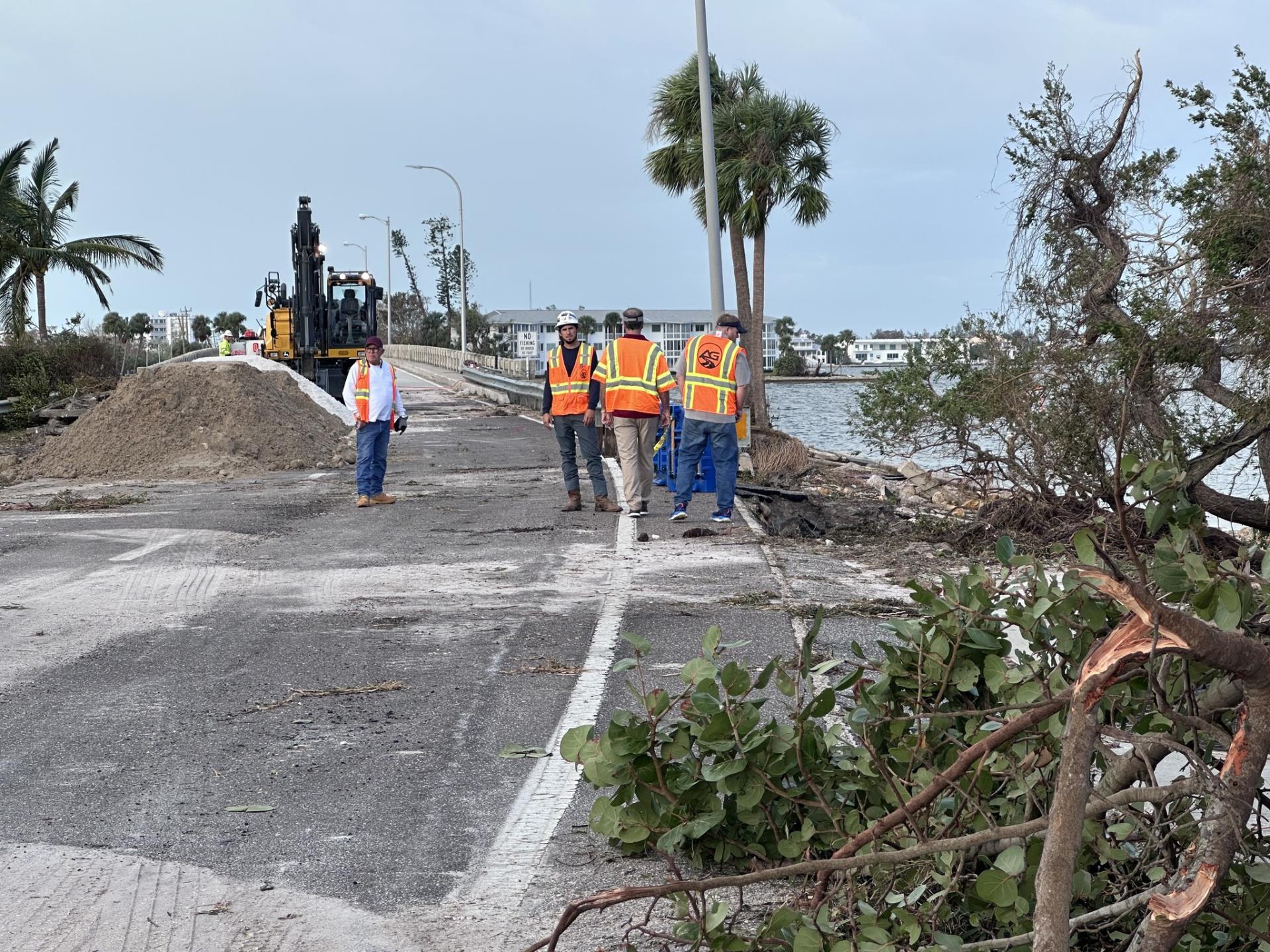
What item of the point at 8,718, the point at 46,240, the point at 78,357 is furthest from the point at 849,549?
the point at 46,240

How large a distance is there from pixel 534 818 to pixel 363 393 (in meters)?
10.7

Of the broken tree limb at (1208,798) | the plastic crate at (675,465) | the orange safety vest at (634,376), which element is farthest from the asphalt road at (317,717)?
the plastic crate at (675,465)

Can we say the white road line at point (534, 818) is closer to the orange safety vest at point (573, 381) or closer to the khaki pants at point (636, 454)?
the khaki pants at point (636, 454)

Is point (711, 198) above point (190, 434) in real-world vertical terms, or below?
above

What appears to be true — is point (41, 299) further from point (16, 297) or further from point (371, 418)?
point (371, 418)

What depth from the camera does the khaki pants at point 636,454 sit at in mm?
13195

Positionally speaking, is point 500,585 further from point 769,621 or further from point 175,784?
point 175,784

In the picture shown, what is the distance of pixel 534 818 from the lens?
4.70 m

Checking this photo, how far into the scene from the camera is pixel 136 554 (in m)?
11.0

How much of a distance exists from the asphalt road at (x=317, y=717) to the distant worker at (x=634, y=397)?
774 mm

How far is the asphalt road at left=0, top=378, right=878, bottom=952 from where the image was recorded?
3.97 meters

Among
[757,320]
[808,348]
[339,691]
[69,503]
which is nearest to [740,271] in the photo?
[757,320]

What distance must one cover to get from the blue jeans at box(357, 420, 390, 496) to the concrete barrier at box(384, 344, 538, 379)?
1166 inches

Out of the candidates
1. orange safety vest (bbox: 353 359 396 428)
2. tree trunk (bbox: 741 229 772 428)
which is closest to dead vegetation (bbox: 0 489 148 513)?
orange safety vest (bbox: 353 359 396 428)
